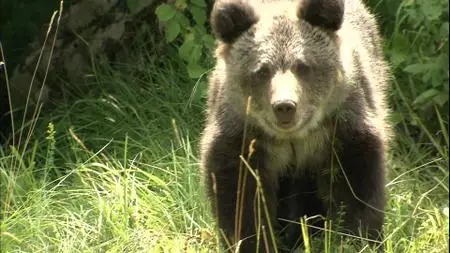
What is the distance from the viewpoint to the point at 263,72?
5117 millimetres

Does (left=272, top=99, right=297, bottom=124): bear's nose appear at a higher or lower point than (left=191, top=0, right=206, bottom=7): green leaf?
higher

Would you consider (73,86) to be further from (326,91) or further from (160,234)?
(326,91)

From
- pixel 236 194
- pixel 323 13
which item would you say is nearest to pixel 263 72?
pixel 323 13

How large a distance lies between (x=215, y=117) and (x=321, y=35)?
2.28 ft

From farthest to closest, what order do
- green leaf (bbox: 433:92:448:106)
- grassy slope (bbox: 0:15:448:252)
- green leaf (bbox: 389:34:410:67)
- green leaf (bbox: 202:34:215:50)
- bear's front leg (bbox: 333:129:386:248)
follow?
green leaf (bbox: 202:34:215:50) → green leaf (bbox: 389:34:410:67) → green leaf (bbox: 433:92:448:106) → grassy slope (bbox: 0:15:448:252) → bear's front leg (bbox: 333:129:386:248)

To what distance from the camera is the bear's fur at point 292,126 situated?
5129mm

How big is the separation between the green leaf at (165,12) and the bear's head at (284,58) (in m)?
1.27

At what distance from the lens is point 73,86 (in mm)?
7738

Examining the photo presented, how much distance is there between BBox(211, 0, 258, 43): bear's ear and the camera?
5277 mm

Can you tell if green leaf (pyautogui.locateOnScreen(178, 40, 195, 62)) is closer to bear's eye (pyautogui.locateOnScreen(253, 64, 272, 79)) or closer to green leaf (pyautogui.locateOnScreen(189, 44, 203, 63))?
green leaf (pyautogui.locateOnScreen(189, 44, 203, 63))

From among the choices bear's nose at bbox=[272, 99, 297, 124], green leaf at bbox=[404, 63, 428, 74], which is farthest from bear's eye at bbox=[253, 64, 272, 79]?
green leaf at bbox=[404, 63, 428, 74]

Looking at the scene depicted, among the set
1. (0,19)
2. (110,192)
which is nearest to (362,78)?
(110,192)

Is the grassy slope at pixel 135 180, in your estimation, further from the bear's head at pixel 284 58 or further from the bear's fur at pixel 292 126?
the bear's head at pixel 284 58

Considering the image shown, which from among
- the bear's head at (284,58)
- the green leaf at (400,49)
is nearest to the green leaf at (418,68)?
the green leaf at (400,49)
